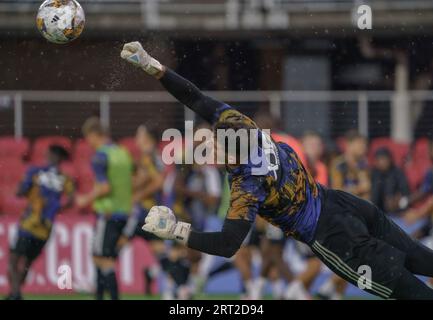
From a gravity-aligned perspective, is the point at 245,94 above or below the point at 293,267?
above

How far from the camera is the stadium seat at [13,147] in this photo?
1430cm

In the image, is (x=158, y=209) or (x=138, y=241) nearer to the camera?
(x=158, y=209)

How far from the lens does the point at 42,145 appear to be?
47.4ft

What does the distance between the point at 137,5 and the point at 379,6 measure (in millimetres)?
3947

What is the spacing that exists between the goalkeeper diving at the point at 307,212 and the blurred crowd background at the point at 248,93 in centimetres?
251

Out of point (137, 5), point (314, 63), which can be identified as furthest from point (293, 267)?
point (137, 5)

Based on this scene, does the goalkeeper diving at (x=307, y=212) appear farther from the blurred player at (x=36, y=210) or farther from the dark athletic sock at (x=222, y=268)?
the dark athletic sock at (x=222, y=268)

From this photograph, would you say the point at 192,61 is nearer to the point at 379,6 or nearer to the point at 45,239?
the point at 379,6

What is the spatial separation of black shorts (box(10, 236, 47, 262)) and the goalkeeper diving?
186 inches

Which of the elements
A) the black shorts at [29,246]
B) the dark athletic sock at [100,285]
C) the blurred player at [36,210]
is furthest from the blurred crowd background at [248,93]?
the black shorts at [29,246]

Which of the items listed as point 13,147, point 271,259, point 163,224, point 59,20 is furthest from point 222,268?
point 163,224

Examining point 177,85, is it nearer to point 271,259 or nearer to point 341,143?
point 271,259

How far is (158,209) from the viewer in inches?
272
